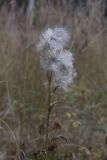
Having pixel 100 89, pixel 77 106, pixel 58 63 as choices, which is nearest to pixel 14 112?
pixel 77 106

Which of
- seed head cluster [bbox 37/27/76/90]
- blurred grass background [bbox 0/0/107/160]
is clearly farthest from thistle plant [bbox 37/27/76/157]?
blurred grass background [bbox 0/0/107/160]

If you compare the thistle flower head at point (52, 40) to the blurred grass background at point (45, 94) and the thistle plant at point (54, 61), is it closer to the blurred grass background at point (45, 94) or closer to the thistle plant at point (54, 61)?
the thistle plant at point (54, 61)

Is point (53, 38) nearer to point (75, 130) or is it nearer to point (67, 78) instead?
point (67, 78)

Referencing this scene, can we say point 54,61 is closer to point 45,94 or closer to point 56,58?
point 56,58

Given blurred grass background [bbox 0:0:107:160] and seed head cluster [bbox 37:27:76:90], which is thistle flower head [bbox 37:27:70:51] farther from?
blurred grass background [bbox 0:0:107:160]

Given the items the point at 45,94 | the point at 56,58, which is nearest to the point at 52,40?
the point at 56,58

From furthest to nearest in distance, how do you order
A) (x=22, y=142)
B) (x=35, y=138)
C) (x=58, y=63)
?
(x=35, y=138)
(x=22, y=142)
(x=58, y=63)

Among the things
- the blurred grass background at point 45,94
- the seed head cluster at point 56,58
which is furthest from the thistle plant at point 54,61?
the blurred grass background at point 45,94
